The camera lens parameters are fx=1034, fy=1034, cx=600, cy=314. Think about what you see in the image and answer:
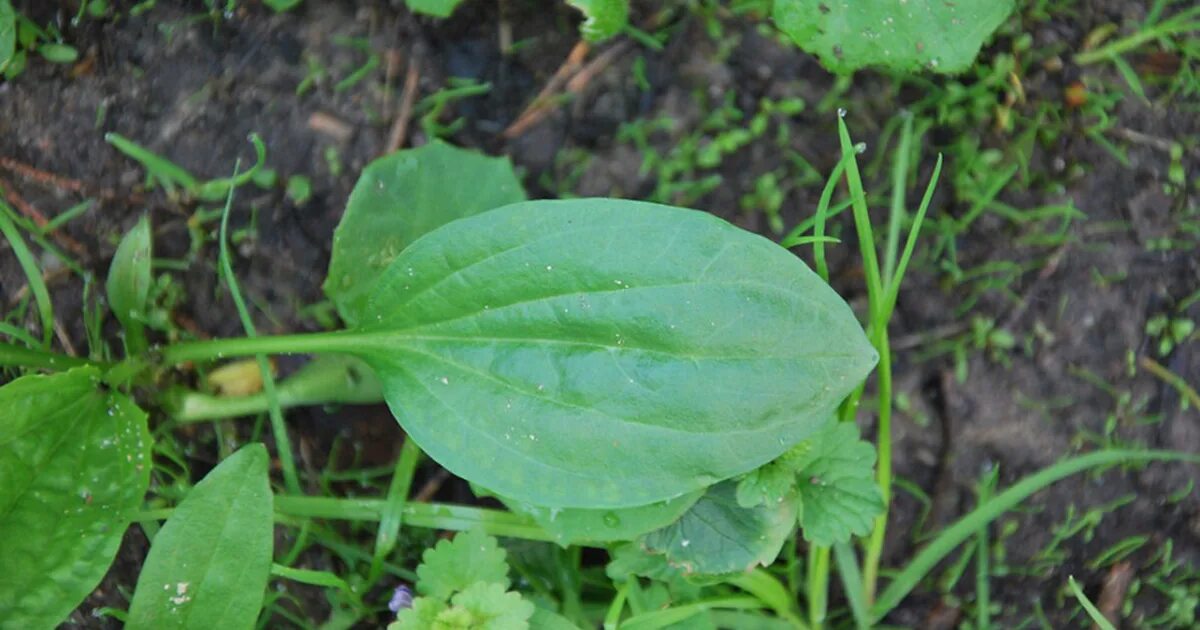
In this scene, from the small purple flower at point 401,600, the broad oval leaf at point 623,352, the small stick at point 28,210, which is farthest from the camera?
the small stick at point 28,210

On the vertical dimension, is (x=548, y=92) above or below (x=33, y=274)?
above

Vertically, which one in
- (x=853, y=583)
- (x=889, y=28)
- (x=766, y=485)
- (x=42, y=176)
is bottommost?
(x=853, y=583)

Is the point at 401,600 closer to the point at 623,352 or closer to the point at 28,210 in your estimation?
the point at 623,352

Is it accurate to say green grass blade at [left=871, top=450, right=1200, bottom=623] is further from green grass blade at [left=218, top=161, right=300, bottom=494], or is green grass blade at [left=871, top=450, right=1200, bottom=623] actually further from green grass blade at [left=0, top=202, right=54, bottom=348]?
green grass blade at [left=0, top=202, right=54, bottom=348]

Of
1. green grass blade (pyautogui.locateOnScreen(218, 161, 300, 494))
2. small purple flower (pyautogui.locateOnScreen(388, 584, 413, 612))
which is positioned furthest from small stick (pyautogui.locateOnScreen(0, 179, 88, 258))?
small purple flower (pyautogui.locateOnScreen(388, 584, 413, 612))

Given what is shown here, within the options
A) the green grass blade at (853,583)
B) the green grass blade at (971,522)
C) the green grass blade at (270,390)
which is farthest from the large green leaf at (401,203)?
the green grass blade at (971,522)

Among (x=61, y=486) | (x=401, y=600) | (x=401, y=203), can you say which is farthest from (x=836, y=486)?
(x=61, y=486)

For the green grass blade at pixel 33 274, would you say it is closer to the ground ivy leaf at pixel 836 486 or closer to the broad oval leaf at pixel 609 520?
the broad oval leaf at pixel 609 520
